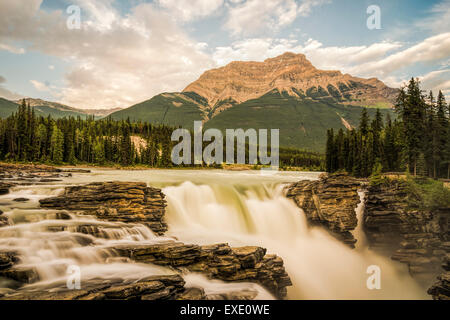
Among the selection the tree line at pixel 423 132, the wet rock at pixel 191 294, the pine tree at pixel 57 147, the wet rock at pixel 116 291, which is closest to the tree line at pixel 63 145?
the pine tree at pixel 57 147

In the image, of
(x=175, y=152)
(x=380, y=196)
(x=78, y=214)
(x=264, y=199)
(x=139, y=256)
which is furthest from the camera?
(x=175, y=152)

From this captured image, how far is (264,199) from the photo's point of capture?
2641 centimetres

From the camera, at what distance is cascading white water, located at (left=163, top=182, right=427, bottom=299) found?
17.4m

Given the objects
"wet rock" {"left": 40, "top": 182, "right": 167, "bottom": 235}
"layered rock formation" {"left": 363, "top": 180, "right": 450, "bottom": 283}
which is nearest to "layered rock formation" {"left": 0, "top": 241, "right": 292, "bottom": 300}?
"wet rock" {"left": 40, "top": 182, "right": 167, "bottom": 235}

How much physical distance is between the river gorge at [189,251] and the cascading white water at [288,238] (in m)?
0.09

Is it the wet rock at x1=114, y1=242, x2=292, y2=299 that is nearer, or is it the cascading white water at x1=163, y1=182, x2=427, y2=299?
the wet rock at x1=114, y1=242, x2=292, y2=299

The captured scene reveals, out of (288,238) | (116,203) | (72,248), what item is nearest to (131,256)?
(72,248)

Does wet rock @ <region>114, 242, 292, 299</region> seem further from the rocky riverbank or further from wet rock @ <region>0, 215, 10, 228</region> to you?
wet rock @ <region>0, 215, 10, 228</region>

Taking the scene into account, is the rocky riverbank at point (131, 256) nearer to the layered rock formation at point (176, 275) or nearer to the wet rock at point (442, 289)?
the layered rock formation at point (176, 275)

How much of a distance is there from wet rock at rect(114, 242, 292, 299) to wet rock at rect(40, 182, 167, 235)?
4234 mm

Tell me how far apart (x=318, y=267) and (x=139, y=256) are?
548 inches
